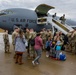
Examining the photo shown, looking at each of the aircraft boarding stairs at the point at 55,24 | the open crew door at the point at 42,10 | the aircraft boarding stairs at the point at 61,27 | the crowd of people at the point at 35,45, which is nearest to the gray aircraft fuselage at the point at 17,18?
the aircraft boarding stairs at the point at 55,24

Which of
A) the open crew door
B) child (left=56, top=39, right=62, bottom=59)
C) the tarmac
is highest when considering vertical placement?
the open crew door

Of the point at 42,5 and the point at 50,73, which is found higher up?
the point at 42,5

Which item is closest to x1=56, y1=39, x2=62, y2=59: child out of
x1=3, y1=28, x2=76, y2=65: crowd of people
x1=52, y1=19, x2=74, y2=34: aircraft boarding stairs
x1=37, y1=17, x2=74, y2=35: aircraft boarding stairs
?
x1=3, y1=28, x2=76, y2=65: crowd of people

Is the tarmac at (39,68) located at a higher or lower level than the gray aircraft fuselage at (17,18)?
lower

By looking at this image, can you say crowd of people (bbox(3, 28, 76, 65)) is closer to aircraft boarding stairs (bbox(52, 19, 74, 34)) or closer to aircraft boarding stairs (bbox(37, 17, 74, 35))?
aircraft boarding stairs (bbox(52, 19, 74, 34))

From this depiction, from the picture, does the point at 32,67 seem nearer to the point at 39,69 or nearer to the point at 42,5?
the point at 39,69

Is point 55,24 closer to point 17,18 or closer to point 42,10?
Answer: point 42,10

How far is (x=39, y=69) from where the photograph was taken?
344 inches

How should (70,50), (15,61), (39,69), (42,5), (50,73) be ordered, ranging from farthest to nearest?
(42,5), (70,50), (15,61), (39,69), (50,73)

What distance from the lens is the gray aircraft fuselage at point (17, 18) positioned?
20.0m

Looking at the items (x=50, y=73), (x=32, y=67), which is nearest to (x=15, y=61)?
(x=32, y=67)

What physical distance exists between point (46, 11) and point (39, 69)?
46.2ft

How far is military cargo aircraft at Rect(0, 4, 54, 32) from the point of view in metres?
20.0

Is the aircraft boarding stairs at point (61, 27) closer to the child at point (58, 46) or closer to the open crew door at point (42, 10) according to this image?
the open crew door at point (42, 10)
